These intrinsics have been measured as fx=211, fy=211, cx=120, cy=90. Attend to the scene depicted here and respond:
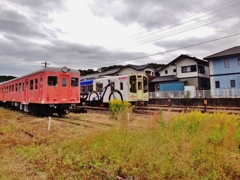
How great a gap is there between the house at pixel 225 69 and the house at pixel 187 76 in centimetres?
312

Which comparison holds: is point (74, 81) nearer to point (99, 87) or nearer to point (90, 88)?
point (99, 87)

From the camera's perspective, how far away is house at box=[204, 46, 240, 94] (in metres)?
23.3

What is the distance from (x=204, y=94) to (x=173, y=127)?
17898 millimetres

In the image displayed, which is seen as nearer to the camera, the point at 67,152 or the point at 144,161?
the point at 144,161

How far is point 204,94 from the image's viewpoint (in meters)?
22.2

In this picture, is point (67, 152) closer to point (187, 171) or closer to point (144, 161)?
point (144, 161)

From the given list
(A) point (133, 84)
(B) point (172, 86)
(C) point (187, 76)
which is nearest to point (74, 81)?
(A) point (133, 84)

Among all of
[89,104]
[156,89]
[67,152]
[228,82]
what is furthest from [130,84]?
[156,89]

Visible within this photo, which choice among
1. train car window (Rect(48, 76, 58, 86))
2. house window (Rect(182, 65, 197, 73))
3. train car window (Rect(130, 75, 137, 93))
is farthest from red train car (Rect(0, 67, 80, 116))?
house window (Rect(182, 65, 197, 73))

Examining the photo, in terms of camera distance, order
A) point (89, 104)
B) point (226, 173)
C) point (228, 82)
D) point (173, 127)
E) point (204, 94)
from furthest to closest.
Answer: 1. point (228, 82)
2. point (204, 94)
3. point (89, 104)
4. point (173, 127)
5. point (226, 173)

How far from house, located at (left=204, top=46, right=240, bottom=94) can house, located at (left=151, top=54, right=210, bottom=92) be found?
3120 mm

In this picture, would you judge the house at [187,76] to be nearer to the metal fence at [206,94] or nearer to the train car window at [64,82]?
the metal fence at [206,94]

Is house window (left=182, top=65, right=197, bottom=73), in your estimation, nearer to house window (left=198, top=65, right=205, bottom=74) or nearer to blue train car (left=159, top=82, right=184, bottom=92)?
house window (left=198, top=65, right=205, bottom=74)

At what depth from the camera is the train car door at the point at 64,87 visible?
38.8 feet
